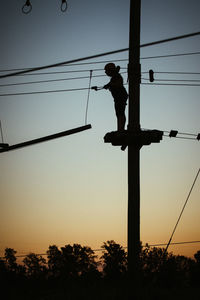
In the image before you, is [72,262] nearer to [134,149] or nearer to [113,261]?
[113,261]

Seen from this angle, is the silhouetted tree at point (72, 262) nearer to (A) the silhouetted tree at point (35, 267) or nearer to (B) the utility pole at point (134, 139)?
(A) the silhouetted tree at point (35, 267)

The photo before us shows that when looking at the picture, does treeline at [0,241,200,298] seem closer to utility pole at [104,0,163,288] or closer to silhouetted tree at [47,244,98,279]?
silhouetted tree at [47,244,98,279]

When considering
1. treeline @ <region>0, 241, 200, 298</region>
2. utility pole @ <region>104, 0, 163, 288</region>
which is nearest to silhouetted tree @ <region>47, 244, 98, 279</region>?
treeline @ <region>0, 241, 200, 298</region>

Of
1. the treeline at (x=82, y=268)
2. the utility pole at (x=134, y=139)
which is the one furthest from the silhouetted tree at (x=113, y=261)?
the utility pole at (x=134, y=139)

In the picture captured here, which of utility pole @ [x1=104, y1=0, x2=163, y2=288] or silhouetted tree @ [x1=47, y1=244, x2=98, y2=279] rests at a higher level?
utility pole @ [x1=104, y1=0, x2=163, y2=288]

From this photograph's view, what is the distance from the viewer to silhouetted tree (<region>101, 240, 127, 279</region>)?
9262 cm

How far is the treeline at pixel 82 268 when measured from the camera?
90.9 metres

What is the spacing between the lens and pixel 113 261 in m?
95.8

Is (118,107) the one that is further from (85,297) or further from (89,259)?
(89,259)

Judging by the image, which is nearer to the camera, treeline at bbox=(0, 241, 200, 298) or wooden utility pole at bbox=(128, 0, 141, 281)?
wooden utility pole at bbox=(128, 0, 141, 281)

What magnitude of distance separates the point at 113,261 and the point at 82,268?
995cm

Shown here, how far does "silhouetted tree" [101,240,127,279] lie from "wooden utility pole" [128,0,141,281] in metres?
88.6

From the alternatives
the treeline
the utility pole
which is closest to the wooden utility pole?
the utility pole

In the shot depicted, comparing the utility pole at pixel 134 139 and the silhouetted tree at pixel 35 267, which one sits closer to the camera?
the utility pole at pixel 134 139
